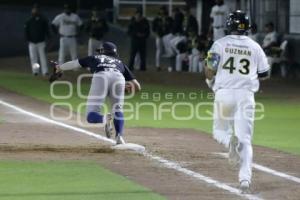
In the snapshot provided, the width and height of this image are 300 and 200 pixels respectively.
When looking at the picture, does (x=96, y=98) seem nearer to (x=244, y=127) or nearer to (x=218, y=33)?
(x=244, y=127)

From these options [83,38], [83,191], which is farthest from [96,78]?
[83,38]

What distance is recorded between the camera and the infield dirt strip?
1038 cm

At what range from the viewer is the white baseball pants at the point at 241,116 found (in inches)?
392

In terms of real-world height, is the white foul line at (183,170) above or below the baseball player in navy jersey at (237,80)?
below

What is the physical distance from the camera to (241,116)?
32.9ft

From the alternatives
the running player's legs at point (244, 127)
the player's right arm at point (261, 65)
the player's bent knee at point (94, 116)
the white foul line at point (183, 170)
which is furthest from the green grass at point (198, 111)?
the running player's legs at point (244, 127)

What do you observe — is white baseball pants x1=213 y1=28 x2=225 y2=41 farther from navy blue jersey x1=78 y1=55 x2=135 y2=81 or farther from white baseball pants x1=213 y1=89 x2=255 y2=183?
white baseball pants x1=213 y1=89 x2=255 y2=183

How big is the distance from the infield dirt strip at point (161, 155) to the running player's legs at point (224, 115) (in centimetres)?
60

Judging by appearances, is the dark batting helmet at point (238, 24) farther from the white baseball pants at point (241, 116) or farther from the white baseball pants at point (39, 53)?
the white baseball pants at point (39, 53)

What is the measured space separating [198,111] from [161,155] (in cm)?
800

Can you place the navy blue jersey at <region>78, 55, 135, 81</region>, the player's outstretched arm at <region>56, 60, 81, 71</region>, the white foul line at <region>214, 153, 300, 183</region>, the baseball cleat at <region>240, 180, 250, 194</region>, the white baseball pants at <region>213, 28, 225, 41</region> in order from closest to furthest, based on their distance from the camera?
the baseball cleat at <region>240, 180, 250, 194</region>
the white foul line at <region>214, 153, 300, 183</region>
the player's outstretched arm at <region>56, 60, 81, 71</region>
the navy blue jersey at <region>78, 55, 135, 81</region>
the white baseball pants at <region>213, 28, 225, 41</region>

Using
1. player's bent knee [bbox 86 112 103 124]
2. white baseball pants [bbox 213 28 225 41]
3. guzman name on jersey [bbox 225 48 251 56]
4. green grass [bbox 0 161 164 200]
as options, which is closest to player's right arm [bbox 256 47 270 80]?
guzman name on jersey [bbox 225 48 251 56]

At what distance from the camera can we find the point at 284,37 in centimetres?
3103

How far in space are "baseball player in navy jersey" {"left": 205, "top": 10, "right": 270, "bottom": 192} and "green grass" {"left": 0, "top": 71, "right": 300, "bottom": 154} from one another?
4319mm
